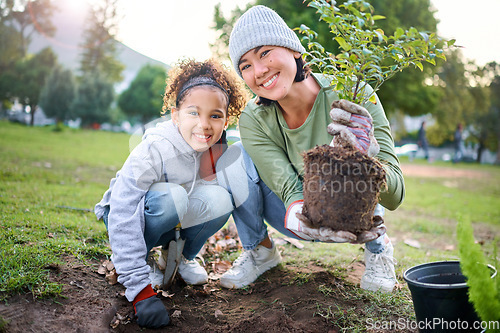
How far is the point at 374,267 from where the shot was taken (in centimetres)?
255

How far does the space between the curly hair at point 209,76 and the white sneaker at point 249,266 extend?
3.51 feet

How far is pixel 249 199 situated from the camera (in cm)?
263

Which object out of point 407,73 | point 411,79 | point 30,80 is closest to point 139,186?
point 407,73

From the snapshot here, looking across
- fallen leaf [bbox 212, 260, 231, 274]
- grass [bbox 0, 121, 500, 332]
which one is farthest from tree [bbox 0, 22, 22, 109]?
fallen leaf [bbox 212, 260, 231, 274]

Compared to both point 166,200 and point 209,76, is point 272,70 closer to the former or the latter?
point 209,76

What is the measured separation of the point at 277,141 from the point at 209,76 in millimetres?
663

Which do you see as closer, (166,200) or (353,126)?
(353,126)

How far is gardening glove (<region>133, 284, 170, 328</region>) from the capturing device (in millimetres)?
1965

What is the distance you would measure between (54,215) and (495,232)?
567 centimetres

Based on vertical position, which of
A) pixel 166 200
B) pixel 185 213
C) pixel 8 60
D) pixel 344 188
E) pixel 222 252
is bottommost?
pixel 222 252

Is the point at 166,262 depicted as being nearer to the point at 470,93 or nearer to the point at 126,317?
the point at 126,317

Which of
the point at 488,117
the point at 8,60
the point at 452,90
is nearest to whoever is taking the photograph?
the point at 8,60

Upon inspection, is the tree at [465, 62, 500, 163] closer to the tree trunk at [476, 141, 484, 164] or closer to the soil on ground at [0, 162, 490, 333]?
the tree trunk at [476, 141, 484, 164]

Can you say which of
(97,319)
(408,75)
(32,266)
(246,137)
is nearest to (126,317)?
(97,319)
